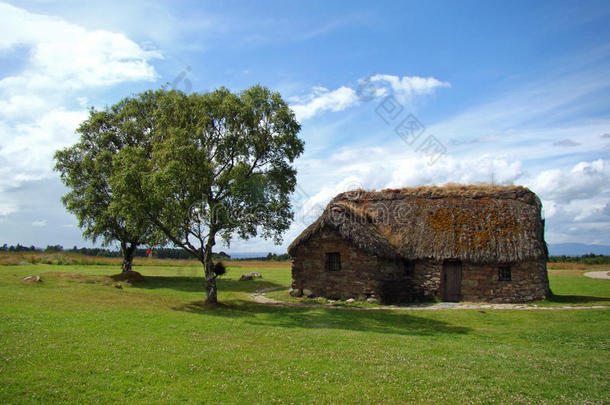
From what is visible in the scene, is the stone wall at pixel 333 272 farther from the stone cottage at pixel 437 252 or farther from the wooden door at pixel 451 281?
the wooden door at pixel 451 281

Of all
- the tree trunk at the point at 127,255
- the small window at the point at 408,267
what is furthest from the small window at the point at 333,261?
the tree trunk at the point at 127,255

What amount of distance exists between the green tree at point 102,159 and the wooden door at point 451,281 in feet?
78.0

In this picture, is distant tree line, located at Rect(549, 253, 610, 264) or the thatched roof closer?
the thatched roof

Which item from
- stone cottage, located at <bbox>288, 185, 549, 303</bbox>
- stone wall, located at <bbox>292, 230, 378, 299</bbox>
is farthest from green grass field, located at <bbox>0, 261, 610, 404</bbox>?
A: stone wall, located at <bbox>292, 230, 378, 299</bbox>

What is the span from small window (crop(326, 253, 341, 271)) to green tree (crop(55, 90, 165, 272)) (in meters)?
16.4

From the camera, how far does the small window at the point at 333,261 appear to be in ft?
82.9

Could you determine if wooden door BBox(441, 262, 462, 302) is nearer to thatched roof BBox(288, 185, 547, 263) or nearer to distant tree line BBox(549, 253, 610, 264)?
thatched roof BBox(288, 185, 547, 263)

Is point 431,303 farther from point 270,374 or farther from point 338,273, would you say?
point 270,374

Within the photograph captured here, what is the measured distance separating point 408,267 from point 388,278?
2091mm

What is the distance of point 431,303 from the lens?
941 inches

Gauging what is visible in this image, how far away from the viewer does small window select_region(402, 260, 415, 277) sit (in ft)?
83.9

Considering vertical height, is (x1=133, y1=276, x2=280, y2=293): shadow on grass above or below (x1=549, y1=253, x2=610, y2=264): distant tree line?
below

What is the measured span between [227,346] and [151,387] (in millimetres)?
3805

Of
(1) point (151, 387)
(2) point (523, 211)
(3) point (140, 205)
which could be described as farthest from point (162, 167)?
(2) point (523, 211)
